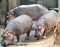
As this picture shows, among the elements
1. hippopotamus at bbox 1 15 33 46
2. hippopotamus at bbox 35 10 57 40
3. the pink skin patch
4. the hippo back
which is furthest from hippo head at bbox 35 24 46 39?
the pink skin patch

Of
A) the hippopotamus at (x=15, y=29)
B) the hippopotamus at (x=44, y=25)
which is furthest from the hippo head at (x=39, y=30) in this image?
the hippopotamus at (x=15, y=29)

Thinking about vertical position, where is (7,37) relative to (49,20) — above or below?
below

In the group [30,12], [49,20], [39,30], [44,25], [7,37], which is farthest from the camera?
[30,12]

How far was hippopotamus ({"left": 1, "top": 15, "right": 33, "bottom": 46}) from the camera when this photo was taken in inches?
244

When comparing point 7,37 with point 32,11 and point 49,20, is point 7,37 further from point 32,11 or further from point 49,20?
point 32,11

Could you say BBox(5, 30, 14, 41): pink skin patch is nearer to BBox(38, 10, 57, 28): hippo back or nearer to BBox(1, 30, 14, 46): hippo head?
BBox(1, 30, 14, 46): hippo head

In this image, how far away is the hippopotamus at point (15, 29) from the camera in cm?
621

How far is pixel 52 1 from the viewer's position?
11.4 m

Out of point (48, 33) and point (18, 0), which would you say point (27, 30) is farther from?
point (18, 0)

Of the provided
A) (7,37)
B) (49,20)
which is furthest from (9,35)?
(49,20)

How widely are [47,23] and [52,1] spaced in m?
4.51

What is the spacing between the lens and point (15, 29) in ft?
21.2

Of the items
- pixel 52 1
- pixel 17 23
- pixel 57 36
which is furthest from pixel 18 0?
pixel 57 36

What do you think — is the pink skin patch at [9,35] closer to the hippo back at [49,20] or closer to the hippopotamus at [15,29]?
the hippopotamus at [15,29]
